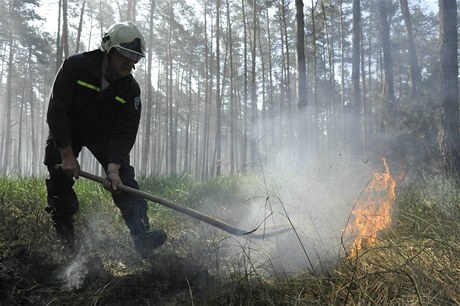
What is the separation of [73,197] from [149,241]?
0.99 meters

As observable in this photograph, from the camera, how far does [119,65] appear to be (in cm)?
285

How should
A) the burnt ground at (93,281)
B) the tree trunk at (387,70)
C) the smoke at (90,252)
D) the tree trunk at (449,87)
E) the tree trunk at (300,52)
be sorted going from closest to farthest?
the burnt ground at (93,281) → the smoke at (90,252) → the tree trunk at (449,87) → the tree trunk at (300,52) → the tree trunk at (387,70)

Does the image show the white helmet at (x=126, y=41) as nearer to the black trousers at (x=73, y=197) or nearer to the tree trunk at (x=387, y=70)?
the black trousers at (x=73, y=197)

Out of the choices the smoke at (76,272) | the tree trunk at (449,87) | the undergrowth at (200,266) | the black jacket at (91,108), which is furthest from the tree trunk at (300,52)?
the smoke at (76,272)

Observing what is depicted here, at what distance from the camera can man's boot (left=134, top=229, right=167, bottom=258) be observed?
110 inches

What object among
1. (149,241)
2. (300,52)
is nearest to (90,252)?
(149,241)

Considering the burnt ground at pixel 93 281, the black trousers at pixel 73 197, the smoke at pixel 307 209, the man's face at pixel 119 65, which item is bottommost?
the burnt ground at pixel 93 281

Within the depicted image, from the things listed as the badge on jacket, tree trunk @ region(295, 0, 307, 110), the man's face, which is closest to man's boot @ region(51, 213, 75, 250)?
the badge on jacket

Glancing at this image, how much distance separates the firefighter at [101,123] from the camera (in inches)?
110

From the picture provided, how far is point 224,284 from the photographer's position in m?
2.22

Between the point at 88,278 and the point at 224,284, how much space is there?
4.04 ft

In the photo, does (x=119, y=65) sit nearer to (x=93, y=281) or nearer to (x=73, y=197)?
(x=73, y=197)

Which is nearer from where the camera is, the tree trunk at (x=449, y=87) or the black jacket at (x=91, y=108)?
the black jacket at (x=91, y=108)

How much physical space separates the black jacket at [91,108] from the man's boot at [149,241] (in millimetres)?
722
